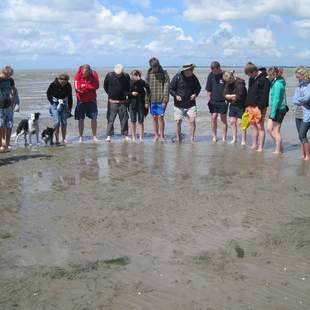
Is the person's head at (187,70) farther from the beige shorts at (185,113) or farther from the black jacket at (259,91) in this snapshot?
the black jacket at (259,91)

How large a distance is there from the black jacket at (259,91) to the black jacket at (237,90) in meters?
0.54

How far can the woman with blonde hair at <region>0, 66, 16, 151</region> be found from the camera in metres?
9.79

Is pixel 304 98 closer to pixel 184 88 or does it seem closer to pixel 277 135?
pixel 277 135

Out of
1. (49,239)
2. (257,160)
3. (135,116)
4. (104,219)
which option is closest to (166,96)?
(135,116)

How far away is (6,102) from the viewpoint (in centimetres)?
991

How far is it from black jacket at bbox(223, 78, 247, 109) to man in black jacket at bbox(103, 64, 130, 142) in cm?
230

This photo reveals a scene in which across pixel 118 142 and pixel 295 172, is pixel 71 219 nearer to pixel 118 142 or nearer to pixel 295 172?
pixel 295 172

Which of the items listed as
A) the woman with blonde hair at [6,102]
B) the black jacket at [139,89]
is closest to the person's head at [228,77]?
the black jacket at [139,89]

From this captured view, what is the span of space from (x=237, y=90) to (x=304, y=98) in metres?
2.25

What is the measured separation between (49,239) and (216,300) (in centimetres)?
201

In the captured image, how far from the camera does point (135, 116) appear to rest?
11438mm

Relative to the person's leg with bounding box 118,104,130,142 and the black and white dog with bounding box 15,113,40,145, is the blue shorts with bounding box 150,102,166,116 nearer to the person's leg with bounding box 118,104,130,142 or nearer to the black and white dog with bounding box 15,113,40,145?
the person's leg with bounding box 118,104,130,142

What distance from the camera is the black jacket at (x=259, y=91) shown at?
32.2 ft

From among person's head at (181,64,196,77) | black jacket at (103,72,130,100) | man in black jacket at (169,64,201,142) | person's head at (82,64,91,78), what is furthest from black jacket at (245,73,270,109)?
Result: person's head at (82,64,91,78)
